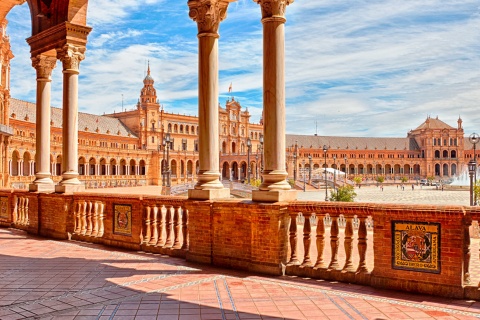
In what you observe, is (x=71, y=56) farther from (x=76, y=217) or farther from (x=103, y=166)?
(x=103, y=166)

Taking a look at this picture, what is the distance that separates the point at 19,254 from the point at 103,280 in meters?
3.01

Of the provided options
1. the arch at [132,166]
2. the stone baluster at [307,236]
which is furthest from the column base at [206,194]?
the arch at [132,166]

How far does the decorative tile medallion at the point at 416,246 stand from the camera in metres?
5.47

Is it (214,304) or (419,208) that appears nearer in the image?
(214,304)

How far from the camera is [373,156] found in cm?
12694

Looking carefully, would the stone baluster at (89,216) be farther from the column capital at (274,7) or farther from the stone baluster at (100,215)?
the column capital at (274,7)

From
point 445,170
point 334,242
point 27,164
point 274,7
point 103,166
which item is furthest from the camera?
point 445,170

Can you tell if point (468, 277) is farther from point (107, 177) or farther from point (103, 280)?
point (107, 177)

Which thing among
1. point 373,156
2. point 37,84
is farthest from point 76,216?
point 373,156

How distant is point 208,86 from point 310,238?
3168mm

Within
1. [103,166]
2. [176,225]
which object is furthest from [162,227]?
[103,166]

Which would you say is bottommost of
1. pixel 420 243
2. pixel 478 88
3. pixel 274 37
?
pixel 420 243

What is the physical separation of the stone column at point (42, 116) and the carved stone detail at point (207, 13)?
5623mm

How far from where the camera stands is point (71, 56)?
35.0 feet
